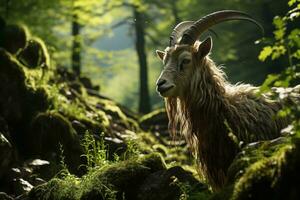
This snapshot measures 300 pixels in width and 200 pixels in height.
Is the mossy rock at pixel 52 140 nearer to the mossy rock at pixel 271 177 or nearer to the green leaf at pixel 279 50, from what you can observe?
the mossy rock at pixel 271 177

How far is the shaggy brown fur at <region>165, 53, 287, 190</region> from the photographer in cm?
612

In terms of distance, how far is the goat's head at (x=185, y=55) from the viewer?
643cm

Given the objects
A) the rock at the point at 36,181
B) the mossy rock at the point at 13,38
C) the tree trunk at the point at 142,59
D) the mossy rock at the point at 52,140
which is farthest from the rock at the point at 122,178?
the tree trunk at the point at 142,59

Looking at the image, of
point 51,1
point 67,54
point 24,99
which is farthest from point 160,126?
point 67,54

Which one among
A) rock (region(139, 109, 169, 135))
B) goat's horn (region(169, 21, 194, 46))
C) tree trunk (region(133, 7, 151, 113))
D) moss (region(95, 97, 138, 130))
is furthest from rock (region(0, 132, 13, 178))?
tree trunk (region(133, 7, 151, 113))

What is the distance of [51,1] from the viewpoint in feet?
48.7

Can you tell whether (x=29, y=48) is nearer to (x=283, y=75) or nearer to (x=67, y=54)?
(x=283, y=75)

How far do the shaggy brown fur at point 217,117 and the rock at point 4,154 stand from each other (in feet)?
8.70

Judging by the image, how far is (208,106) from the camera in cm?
647

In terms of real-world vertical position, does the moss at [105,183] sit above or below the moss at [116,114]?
below

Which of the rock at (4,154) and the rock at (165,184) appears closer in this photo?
the rock at (165,184)

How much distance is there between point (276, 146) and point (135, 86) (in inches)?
1751

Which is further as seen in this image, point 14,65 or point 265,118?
point 14,65

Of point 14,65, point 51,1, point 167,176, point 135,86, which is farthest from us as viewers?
point 135,86
